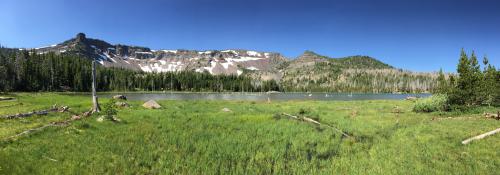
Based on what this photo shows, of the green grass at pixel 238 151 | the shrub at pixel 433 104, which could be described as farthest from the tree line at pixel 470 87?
the green grass at pixel 238 151

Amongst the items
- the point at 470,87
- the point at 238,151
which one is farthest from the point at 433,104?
the point at 238,151

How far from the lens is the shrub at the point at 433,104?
39.4 metres

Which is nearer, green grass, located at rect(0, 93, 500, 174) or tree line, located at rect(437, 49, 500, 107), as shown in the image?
green grass, located at rect(0, 93, 500, 174)

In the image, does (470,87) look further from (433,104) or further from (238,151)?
(238,151)

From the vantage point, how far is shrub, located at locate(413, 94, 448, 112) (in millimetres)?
39438

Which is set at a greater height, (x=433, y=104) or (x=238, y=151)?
(x=433, y=104)

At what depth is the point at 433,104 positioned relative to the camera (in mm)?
39781

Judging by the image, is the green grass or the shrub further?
the shrub

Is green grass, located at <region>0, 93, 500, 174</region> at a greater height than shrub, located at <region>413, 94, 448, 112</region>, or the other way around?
shrub, located at <region>413, 94, 448, 112</region>

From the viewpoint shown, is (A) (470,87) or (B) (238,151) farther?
(A) (470,87)

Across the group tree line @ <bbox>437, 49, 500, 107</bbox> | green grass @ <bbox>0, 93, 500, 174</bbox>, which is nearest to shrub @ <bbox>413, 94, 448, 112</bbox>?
tree line @ <bbox>437, 49, 500, 107</bbox>

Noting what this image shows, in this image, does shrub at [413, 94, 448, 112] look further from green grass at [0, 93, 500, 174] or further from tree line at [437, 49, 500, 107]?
green grass at [0, 93, 500, 174]

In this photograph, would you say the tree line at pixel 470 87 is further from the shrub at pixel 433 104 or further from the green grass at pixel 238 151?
the green grass at pixel 238 151

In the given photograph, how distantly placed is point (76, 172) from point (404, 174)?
12.6 metres
